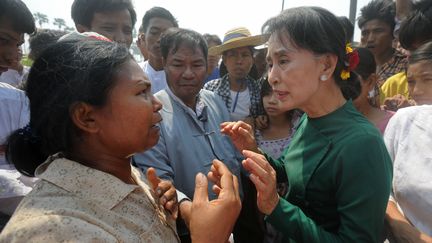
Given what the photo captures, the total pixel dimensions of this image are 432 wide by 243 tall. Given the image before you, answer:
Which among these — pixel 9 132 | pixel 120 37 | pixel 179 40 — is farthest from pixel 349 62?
pixel 120 37

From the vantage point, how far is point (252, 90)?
370cm

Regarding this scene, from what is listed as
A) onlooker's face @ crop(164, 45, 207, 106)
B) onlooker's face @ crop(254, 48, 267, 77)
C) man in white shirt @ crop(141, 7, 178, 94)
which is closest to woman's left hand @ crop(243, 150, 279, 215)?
onlooker's face @ crop(164, 45, 207, 106)

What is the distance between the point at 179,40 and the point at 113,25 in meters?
0.84

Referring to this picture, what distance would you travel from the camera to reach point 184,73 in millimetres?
2348

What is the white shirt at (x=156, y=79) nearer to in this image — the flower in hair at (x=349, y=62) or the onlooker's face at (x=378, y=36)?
the flower in hair at (x=349, y=62)

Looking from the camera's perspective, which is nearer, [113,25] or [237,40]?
[113,25]

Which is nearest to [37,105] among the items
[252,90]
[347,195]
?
[347,195]

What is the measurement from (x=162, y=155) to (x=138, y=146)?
2.29 ft

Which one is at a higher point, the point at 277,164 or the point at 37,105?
the point at 37,105

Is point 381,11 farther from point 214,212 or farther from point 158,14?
point 214,212

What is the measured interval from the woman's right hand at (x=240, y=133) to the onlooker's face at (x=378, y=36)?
2620 mm

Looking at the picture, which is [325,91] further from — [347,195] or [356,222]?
[356,222]

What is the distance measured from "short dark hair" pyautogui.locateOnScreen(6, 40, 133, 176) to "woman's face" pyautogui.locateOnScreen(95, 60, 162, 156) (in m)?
0.03

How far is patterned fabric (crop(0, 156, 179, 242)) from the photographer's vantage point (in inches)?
33.4
